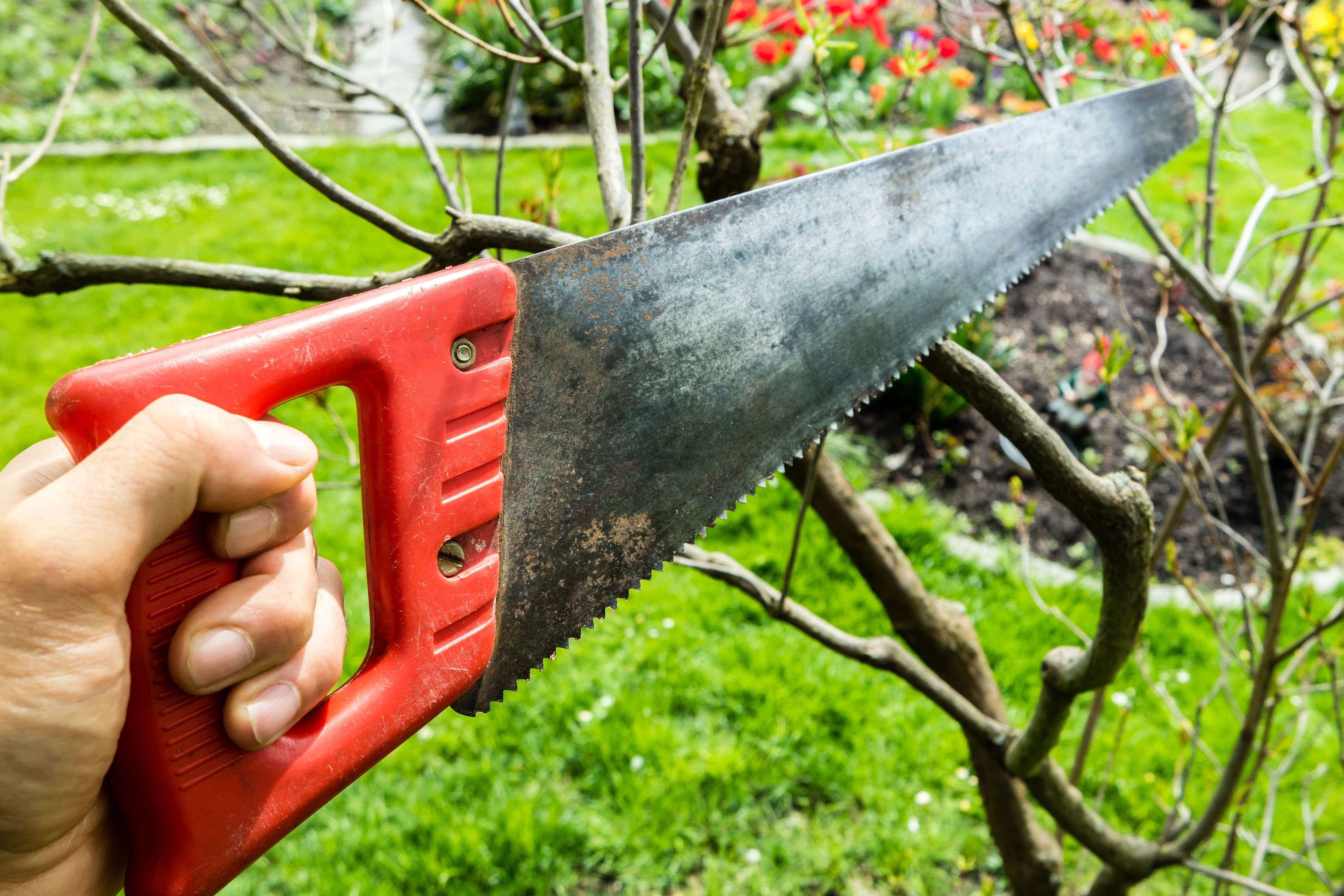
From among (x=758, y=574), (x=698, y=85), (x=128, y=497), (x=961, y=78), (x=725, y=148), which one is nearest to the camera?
(x=128, y=497)

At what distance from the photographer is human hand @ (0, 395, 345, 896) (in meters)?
0.76

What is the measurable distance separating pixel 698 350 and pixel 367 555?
57 centimetres

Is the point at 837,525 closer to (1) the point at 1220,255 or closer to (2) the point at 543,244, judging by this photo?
(2) the point at 543,244

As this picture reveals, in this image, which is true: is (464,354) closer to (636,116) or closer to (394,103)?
(636,116)

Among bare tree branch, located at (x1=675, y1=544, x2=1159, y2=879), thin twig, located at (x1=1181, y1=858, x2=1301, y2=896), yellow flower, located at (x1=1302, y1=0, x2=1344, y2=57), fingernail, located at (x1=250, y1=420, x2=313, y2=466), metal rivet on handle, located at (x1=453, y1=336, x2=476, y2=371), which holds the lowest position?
thin twig, located at (x1=1181, y1=858, x2=1301, y2=896)

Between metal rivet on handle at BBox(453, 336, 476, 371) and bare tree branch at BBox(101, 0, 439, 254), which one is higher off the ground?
bare tree branch at BBox(101, 0, 439, 254)

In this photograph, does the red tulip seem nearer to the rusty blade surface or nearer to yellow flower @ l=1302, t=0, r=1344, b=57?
yellow flower @ l=1302, t=0, r=1344, b=57

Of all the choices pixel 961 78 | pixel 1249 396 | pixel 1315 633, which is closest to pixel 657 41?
pixel 1249 396

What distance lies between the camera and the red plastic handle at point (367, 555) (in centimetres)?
86

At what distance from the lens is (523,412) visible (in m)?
1.13

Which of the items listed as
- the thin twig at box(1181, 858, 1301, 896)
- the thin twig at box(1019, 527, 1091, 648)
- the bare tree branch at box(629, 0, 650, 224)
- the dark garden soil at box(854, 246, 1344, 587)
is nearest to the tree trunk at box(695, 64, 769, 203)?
the bare tree branch at box(629, 0, 650, 224)

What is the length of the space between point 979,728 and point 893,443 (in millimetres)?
2918

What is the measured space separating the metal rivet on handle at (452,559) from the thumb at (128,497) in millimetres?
276

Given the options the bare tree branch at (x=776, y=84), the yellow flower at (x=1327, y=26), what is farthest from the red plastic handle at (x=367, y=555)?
the yellow flower at (x=1327, y=26)
